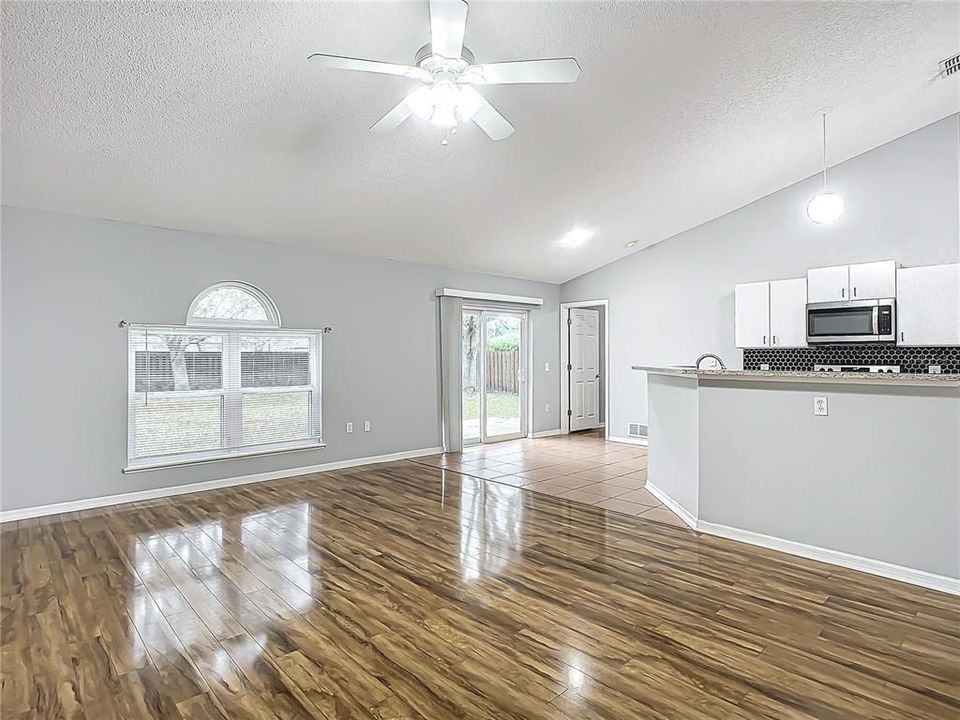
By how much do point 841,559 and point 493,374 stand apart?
5216mm

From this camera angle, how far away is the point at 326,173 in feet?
14.6

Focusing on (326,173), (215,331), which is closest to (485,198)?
(326,173)

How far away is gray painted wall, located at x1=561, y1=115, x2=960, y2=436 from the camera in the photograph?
525 centimetres

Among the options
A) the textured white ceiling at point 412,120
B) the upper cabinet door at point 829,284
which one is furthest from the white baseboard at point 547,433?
the upper cabinet door at point 829,284

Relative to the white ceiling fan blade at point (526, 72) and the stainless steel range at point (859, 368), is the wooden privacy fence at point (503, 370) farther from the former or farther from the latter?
the white ceiling fan blade at point (526, 72)

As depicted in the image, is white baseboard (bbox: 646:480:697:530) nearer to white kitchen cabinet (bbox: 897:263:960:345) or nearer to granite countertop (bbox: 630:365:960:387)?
granite countertop (bbox: 630:365:960:387)

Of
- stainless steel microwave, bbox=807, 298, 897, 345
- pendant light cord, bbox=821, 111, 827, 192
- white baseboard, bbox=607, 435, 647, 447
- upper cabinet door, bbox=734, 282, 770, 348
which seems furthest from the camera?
white baseboard, bbox=607, 435, 647, 447

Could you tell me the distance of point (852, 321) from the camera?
5309 millimetres

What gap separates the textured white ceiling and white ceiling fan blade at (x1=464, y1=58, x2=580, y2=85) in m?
0.50

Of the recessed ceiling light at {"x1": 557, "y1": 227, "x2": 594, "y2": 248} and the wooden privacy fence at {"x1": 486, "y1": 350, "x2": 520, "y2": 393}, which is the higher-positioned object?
the recessed ceiling light at {"x1": 557, "y1": 227, "x2": 594, "y2": 248}

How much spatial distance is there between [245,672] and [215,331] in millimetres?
3812

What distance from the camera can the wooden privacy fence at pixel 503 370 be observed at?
26.4ft

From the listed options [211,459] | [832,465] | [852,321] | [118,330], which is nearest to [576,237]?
[852,321]

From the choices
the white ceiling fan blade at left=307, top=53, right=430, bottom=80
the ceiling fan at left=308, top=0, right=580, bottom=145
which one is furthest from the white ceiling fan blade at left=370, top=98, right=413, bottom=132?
the white ceiling fan blade at left=307, top=53, right=430, bottom=80
